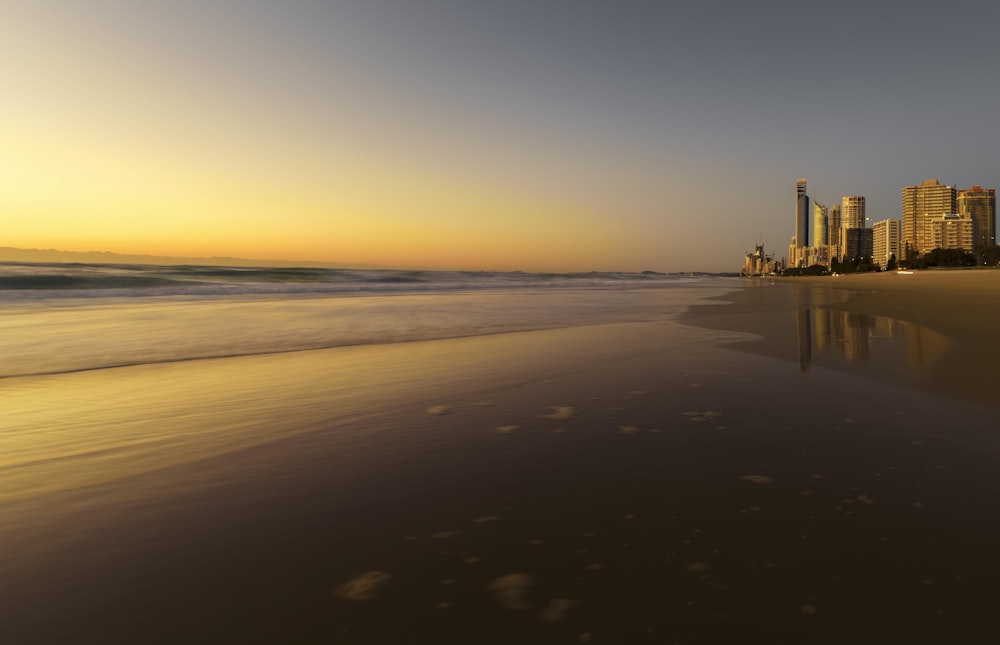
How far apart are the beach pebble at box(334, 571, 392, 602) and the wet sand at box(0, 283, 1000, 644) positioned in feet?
0.03

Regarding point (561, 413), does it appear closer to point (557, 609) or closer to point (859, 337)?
point (557, 609)

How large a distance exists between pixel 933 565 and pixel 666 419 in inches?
102

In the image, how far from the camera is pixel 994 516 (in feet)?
9.03

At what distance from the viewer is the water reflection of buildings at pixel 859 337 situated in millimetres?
8164

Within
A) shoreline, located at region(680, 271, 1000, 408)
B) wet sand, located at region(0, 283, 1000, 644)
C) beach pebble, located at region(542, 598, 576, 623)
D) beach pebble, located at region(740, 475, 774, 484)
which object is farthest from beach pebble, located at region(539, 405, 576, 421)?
shoreline, located at region(680, 271, 1000, 408)

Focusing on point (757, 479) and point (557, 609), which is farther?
point (757, 479)

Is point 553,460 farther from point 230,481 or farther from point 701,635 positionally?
point 230,481

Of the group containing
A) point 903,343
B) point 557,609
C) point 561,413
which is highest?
point 903,343

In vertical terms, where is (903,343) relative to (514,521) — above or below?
above

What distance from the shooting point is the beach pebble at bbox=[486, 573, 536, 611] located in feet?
7.04

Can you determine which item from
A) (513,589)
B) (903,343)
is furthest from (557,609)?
(903,343)

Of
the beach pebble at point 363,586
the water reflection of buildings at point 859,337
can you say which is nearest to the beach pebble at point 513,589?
the beach pebble at point 363,586

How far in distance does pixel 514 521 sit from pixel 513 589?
632 mm

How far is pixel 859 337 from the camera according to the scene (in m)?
10.5
